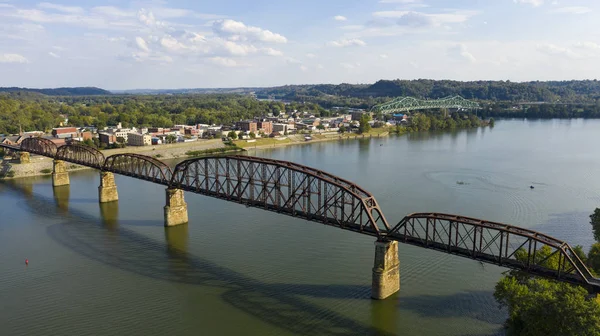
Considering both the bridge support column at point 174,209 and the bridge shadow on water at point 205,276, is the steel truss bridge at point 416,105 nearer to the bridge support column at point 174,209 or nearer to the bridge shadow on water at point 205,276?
the bridge support column at point 174,209

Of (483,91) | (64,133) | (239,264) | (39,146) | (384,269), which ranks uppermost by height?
(483,91)

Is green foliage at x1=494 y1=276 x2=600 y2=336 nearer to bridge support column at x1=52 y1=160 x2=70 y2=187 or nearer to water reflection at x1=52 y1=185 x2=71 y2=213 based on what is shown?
water reflection at x1=52 y1=185 x2=71 y2=213

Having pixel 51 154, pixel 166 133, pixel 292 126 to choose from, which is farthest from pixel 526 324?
pixel 292 126

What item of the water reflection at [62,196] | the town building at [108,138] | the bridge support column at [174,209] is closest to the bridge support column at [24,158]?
the water reflection at [62,196]

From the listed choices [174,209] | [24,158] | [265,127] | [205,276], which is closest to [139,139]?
[24,158]

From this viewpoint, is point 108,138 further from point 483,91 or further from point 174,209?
point 483,91

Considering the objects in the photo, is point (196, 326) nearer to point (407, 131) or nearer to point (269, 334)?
point (269, 334)

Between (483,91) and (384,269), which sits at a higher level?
(483,91)

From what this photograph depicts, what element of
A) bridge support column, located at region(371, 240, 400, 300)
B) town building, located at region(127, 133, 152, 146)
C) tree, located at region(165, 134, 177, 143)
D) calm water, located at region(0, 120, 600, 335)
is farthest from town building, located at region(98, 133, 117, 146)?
bridge support column, located at region(371, 240, 400, 300)
